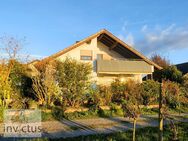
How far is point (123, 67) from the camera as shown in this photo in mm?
30906

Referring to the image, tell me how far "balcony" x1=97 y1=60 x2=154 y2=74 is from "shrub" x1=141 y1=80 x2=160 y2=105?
6031 millimetres

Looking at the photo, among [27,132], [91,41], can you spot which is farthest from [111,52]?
[27,132]

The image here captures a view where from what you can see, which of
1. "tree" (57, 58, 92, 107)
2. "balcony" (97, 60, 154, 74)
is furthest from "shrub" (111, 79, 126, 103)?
"balcony" (97, 60, 154, 74)

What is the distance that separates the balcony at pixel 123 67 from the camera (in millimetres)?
30203

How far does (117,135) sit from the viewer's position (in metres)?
12.8

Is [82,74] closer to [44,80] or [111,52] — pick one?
[44,80]

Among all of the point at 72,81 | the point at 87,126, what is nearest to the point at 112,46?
the point at 72,81

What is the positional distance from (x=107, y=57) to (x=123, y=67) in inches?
108

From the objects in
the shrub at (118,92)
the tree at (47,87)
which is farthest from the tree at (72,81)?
the shrub at (118,92)

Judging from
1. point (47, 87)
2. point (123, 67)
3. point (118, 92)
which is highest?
point (123, 67)

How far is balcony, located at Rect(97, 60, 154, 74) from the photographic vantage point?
99.1 feet

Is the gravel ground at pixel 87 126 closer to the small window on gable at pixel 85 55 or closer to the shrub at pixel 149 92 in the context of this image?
the shrub at pixel 149 92

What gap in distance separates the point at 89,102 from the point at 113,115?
8.25 feet

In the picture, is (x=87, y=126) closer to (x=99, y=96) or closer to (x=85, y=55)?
(x=99, y=96)
